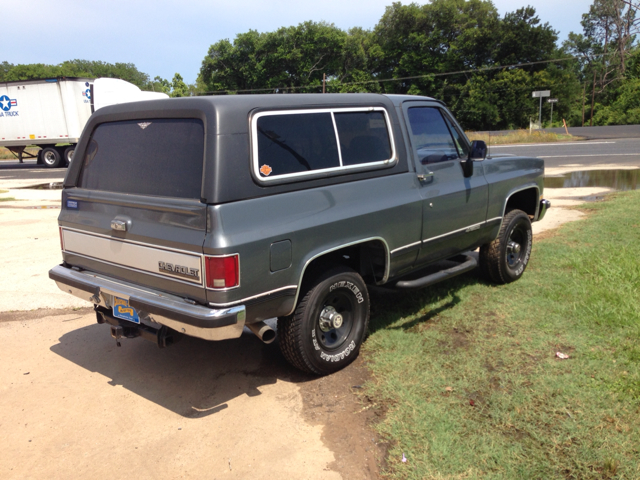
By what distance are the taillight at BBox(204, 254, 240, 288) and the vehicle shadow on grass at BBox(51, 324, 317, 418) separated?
1.04 m

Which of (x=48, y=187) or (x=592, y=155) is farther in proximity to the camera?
(x=592, y=155)

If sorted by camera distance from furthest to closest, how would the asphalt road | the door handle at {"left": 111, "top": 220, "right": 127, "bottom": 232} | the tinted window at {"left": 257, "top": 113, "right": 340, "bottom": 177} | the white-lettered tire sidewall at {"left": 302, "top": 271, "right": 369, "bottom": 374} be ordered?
1. the asphalt road
2. the white-lettered tire sidewall at {"left": 302, "top": 271, "right": 369, "bottom": 374}
3. the door handle at {"left": 111, "top": 220, "right": 127, "bottom": 232}
4. the tinted window at {"left": 257, "top": 113, "right": 340, "bottom": 177}

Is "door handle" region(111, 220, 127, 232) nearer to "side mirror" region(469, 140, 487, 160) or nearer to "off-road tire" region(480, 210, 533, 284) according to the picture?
"side mirror" region(469, 140, 487, 160)

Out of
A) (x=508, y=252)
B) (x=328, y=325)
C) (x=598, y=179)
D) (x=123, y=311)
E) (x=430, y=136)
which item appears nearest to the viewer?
(x=123, y=311)

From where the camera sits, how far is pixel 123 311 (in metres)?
3.67

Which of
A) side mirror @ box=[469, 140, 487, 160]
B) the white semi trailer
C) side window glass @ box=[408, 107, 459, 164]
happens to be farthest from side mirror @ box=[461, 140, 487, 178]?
the white semi trailer

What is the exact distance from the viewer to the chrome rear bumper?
3.12 meters

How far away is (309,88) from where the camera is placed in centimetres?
6438

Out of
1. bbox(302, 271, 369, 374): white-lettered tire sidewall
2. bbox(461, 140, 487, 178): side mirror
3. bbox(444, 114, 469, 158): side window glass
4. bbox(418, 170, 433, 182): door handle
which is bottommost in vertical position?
bbox(302, 271, 369, 374): white-lettered tire sidewall

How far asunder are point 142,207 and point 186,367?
1471 mm

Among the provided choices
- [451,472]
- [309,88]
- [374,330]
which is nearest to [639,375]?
[451,472]

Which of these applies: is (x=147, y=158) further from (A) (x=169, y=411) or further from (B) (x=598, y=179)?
(B) (x=598, y=179)

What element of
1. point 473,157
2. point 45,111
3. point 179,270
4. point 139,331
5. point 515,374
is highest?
point 45,111

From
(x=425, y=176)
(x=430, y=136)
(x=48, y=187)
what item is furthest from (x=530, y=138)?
(x=425, y=176)
